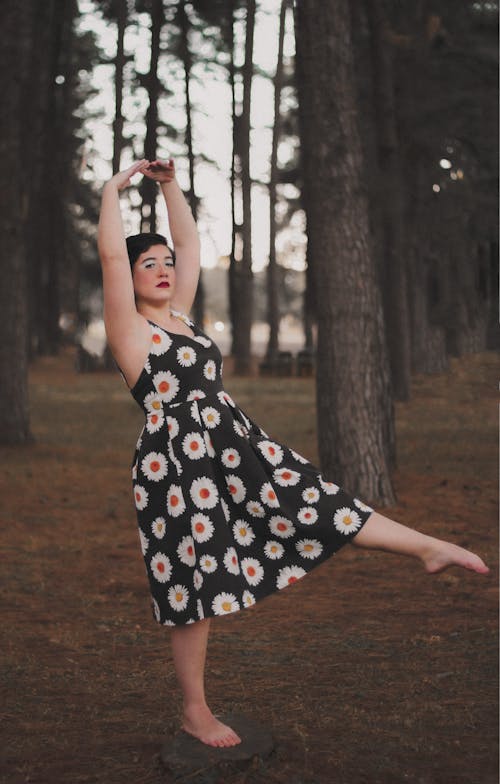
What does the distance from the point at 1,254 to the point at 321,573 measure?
8.16 meters

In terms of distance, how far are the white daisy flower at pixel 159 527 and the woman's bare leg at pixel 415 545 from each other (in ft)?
2.48

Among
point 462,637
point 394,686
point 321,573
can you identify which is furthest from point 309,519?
point 321,573

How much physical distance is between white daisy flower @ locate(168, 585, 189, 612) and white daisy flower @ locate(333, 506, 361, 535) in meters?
0.66

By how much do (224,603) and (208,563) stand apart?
17 cm

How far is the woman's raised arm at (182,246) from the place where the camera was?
4750mm

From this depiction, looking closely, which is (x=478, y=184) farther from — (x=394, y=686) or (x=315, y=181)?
(x=394, y=686)

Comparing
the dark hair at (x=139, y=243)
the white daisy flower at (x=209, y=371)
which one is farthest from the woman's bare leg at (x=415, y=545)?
the dark hair at (x=139, y=243)

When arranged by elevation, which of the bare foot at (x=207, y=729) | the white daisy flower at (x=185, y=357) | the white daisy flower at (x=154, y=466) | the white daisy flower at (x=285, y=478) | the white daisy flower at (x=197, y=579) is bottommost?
the bare foot at (x=207, y=729)

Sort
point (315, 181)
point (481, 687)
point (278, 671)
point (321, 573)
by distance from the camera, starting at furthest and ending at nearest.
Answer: point (315, 181)
point (321, 573)
point (278, 671)
point (481, 687)

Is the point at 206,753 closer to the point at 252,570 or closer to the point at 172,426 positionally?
the point at 252,570

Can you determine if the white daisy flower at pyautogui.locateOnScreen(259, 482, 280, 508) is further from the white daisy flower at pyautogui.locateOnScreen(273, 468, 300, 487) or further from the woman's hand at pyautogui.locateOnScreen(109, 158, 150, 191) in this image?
the woman's hand at pyautogui.locateOnScreen(109, 158, 150, 191)

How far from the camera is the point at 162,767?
176 inches

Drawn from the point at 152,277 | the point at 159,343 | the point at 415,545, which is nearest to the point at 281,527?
the point at 415,545

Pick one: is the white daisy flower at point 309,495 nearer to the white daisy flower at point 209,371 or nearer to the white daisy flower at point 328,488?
the white daisy flower at point 328,488
